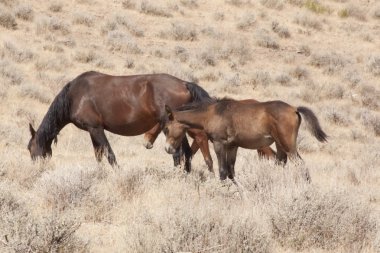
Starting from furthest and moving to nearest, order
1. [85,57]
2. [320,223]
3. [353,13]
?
[353,13] → [85,57] → [320,223]

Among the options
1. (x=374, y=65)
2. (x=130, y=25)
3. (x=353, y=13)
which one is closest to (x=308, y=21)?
(x=353, y=13)

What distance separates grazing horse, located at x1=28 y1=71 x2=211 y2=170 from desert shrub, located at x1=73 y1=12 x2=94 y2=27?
1401 cm

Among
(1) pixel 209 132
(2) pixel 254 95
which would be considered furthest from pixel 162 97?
(2) pixel 254 95

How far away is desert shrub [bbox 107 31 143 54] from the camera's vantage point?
22.0 m

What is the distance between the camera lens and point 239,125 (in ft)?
28.5

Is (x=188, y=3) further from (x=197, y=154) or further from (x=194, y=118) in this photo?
(x=194, y=118)

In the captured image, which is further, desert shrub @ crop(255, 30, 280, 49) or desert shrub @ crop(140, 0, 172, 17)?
desert shrub @ crop(140, 0, 172, 17)

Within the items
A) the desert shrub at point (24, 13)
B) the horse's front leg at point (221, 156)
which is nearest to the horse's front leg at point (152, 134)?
the horse's front leg at point (221, 156)

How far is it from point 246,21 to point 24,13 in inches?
398

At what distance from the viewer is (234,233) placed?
16.3ft

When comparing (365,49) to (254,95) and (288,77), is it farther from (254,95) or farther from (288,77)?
(254,95)

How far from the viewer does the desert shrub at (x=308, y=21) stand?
1128 inches

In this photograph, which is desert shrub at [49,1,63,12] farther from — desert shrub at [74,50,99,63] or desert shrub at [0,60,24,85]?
desert shrub at [0,60,24,85]

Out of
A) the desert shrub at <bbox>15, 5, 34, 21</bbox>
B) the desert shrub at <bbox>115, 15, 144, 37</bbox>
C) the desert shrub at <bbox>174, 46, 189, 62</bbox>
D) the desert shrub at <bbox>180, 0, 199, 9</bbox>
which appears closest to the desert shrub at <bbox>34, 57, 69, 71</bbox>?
the desert shrub at <bbox>15, 5, 34, 21</bbox>
